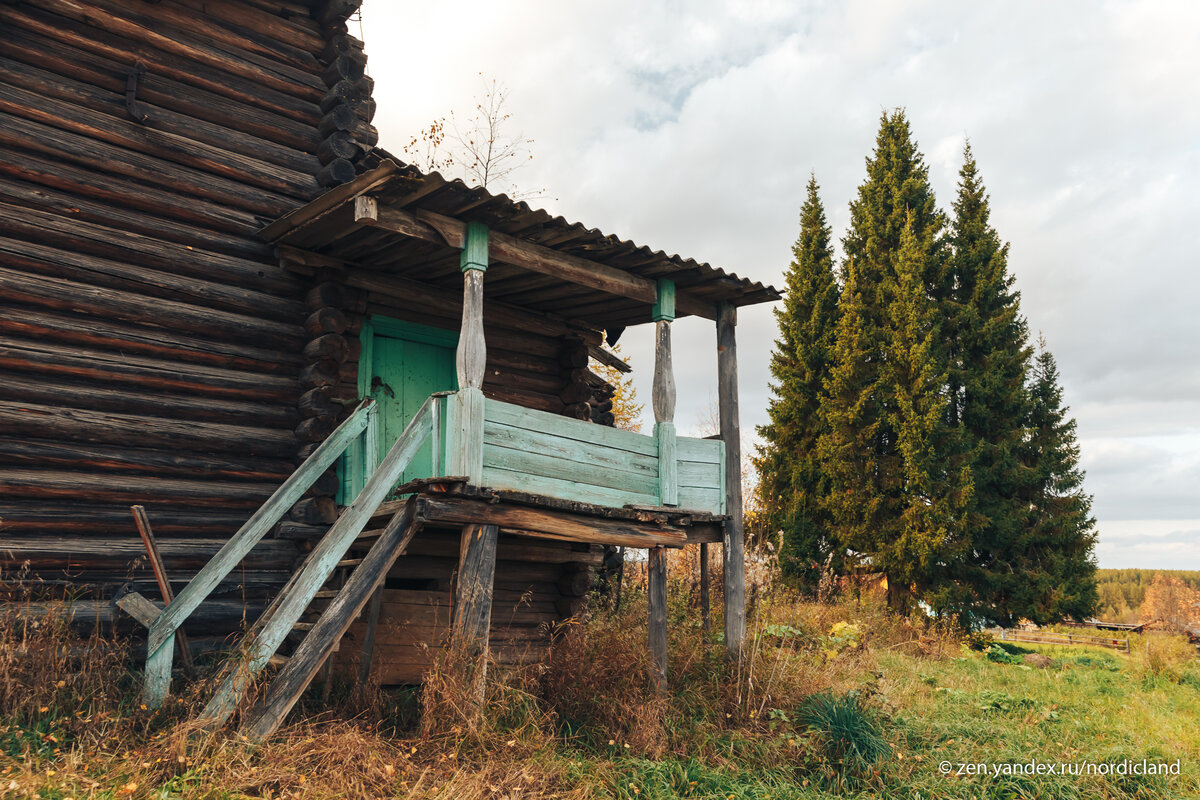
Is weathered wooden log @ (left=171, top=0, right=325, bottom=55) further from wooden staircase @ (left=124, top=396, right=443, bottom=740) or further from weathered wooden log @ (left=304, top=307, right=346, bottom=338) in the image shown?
wooden staircase @ (left=124, top=396, right=443, bottom=740)

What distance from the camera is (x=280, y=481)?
892 cm

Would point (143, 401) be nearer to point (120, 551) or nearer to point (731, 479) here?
point (120, 551)

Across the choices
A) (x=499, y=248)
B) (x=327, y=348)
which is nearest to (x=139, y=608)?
(x=327, y=348)

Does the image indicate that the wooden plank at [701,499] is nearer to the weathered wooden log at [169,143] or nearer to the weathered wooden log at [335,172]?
the weathered wooden log at [335,172]

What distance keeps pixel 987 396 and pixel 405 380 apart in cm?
1532

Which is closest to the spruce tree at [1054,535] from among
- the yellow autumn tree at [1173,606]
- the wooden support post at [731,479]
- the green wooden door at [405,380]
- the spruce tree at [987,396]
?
the spruce tree at [987,396]

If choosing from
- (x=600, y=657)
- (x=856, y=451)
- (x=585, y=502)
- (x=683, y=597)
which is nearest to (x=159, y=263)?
(x=585, y=502)

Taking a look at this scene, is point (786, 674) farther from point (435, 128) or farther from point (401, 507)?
point (435, 128)

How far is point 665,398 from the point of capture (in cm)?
960

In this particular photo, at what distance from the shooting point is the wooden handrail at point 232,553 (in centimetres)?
672

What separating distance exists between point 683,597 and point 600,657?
6.01 metres

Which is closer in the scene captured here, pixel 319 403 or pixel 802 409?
pixel 319 403

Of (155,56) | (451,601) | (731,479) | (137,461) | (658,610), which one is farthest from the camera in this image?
(731,479)

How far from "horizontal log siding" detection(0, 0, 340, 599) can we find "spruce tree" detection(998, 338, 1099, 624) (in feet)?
54.2
